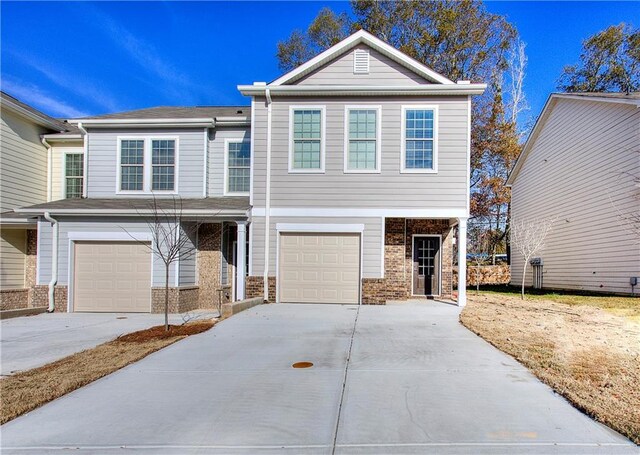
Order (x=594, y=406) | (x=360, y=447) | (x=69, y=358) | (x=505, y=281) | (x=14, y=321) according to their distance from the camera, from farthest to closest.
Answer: (x=505, y=281) → (x=14, y=321) → (x=69, y=358) → (x=594, y=406) → (x=360, y=447)

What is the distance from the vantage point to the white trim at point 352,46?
→ 12.5m

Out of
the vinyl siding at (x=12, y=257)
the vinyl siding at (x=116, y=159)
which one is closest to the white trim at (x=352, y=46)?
the vinyl siding at (x=116, y=159)

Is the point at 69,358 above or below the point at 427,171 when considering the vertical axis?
below

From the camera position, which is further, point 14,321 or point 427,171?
point 427,171

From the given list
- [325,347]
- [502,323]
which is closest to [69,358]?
[325,347]

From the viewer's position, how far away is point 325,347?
7.01 meters

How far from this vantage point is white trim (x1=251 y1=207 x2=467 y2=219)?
12297 millimetres

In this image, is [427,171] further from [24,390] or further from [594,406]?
[24,390]

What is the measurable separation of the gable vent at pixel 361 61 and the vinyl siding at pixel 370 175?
98 cm

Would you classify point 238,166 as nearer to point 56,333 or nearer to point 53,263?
point 53,263

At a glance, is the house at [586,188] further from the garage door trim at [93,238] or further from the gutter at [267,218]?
the garage door trim at [93,238]

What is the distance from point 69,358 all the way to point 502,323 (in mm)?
8357

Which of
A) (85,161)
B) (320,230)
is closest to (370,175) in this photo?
(320,230)

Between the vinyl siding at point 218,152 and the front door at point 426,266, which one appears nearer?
the vinyl siding at point 218,152
